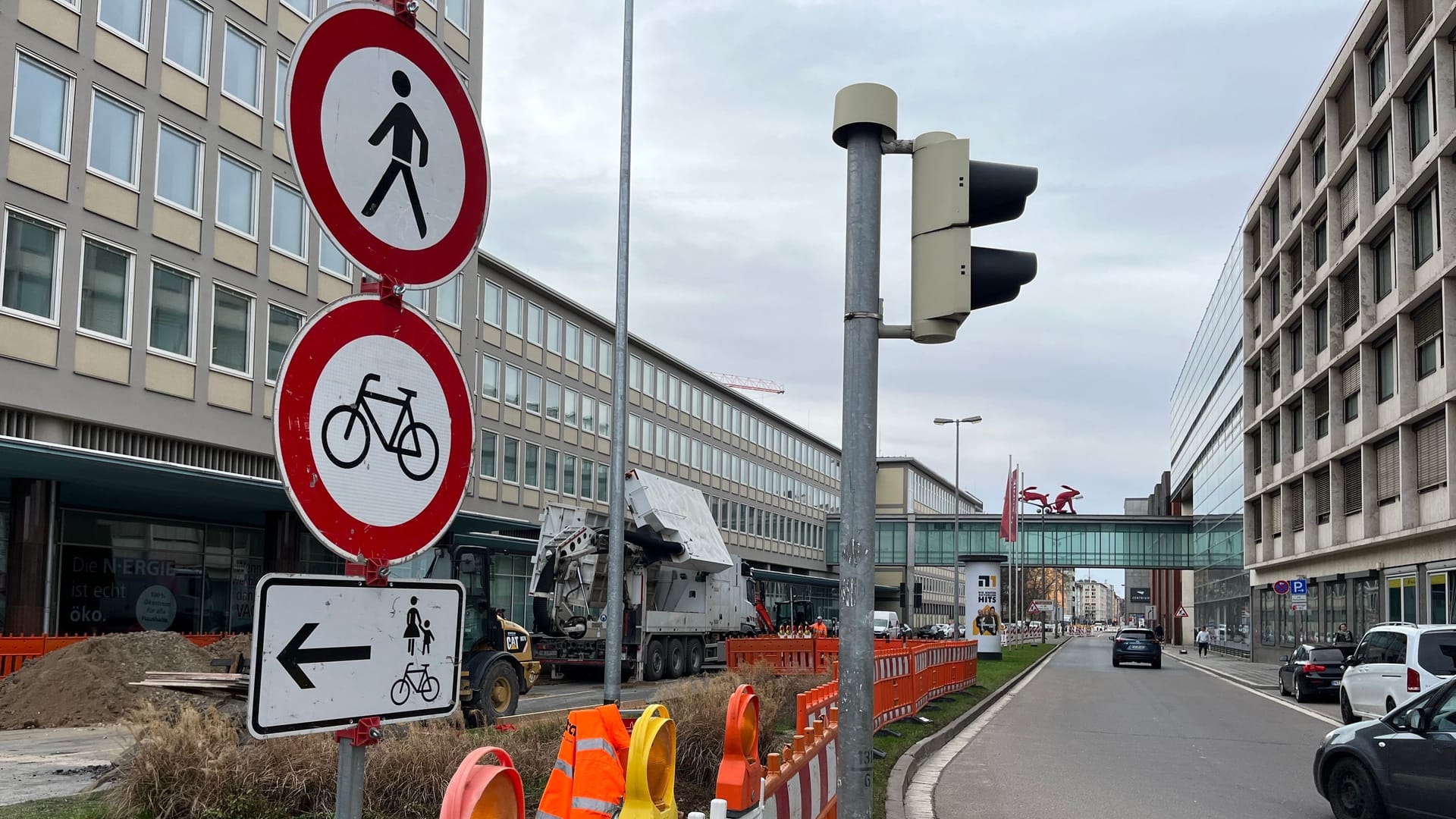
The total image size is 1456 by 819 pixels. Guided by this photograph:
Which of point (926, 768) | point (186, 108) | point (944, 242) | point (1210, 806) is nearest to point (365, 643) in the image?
point (944, 242)

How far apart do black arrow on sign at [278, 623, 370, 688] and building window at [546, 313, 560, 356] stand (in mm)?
52065

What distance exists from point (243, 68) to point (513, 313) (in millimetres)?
20934

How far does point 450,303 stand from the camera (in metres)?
41.7

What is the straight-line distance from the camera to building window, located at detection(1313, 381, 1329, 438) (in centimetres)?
4497

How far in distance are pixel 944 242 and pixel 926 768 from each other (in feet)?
35.8

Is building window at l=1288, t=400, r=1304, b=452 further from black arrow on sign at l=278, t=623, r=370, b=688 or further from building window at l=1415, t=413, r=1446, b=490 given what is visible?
black arrow on sign at l=278, t=623, r=370, b=688

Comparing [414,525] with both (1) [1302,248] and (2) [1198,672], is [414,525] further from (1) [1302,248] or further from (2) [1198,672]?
(1) [1302,248]

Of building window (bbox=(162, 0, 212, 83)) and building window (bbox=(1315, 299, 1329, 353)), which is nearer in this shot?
building window (bbox=(162, 0, 212, 83))

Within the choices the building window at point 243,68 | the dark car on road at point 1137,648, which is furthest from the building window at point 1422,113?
the building window at point 243,68

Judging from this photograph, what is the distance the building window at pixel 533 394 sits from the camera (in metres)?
52.1

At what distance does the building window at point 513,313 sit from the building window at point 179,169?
2135cm

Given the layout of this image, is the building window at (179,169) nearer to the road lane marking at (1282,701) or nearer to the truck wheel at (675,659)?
the truck wheel at (675,659)

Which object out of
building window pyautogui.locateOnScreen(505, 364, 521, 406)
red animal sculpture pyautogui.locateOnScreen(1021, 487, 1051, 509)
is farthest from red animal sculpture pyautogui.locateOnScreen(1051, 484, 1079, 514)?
building window pyautogui.locateOnScreen(505, 364, 521, 406)

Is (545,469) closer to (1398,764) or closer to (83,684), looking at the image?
(83,684)
